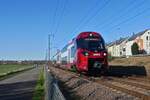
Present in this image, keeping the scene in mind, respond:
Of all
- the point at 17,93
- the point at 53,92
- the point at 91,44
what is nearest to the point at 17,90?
the point at 17,93

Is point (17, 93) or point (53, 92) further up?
point (53, 92)

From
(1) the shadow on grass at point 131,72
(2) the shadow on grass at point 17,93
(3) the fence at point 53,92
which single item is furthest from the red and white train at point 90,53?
(3) the fence at point 53,92

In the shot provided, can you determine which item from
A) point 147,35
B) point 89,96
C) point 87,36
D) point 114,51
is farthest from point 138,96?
point 114,51

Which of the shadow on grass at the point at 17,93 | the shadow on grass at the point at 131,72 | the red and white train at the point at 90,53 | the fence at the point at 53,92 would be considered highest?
the red and white train at the point at 90,53

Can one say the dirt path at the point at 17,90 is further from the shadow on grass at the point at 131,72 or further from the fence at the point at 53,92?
the shadow on grass at the point at 131,72

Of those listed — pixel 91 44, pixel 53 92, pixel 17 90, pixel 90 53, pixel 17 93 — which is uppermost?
pixel 91 44

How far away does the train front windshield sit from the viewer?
3291 centimetres

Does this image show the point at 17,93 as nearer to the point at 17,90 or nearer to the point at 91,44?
the point at 17,90

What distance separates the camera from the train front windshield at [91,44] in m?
32.9

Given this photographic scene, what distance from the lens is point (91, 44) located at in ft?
109

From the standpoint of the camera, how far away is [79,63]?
3328cm

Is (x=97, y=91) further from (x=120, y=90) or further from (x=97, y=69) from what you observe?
(x=97, y=69)

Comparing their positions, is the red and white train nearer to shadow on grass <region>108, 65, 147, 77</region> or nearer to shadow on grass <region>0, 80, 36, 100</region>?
shadow on grass <region>108, 65, 147, 77</region>

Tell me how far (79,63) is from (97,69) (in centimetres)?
174
